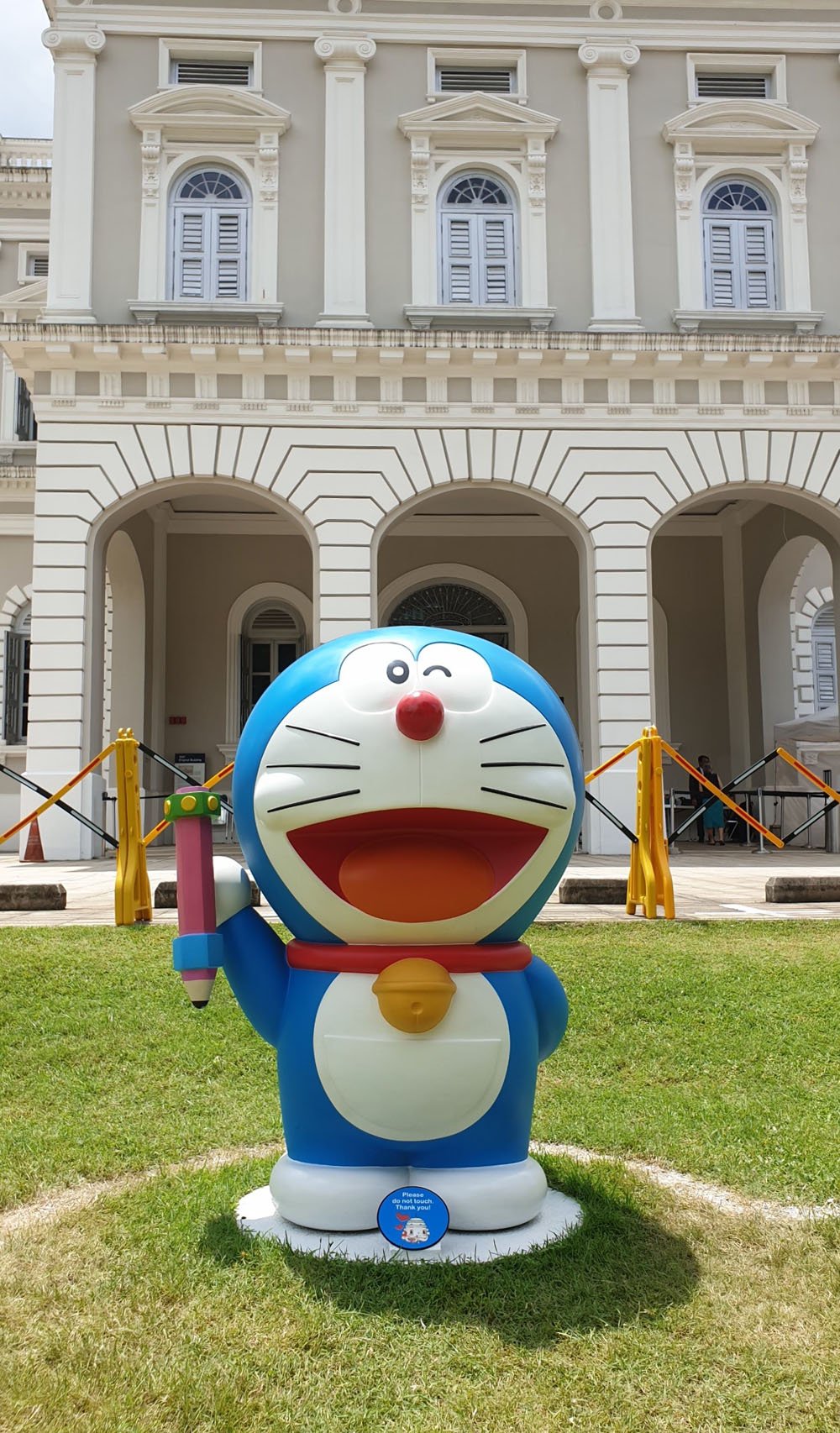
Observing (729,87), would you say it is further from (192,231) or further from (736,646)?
(736,646)

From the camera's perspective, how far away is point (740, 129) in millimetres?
15977

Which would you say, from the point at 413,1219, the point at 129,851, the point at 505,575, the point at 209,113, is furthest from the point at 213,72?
the point at 413,1219

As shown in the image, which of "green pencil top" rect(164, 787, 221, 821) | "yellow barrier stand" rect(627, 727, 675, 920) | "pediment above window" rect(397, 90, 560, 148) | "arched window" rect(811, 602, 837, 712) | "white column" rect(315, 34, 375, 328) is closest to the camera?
"green pencil top" rect(164, 787, 221, 821)

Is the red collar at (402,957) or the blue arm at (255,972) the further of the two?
the blue arm at (255,972)

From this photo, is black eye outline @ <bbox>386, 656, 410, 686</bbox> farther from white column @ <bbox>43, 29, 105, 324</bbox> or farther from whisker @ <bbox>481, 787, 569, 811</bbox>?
white column @ <bbox>43, 29, 105, 324</bbox>

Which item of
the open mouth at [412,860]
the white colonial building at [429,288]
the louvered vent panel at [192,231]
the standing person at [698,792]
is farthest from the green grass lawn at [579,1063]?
the standing person at [698,792]

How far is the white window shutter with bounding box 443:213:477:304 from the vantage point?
51.9ft

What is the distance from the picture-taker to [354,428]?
1514 centimetres

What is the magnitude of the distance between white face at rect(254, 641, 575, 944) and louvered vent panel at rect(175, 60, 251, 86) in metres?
15.7

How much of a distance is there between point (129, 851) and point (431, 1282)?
5503 mm

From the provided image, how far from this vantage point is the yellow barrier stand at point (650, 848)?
834 centimetres

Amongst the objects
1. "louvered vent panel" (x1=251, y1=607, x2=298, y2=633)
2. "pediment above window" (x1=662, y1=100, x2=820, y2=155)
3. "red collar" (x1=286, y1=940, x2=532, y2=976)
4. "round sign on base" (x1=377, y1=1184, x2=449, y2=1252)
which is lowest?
"round sign on base" (x1=377, y1=1184, x2=449, y2=1252)

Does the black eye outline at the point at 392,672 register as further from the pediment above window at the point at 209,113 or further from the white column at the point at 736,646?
the white column at the point at 736,646

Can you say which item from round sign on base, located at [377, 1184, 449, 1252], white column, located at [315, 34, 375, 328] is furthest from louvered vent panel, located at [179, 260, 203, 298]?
round sign on base, located at [377, 1184, 449, 1252]
